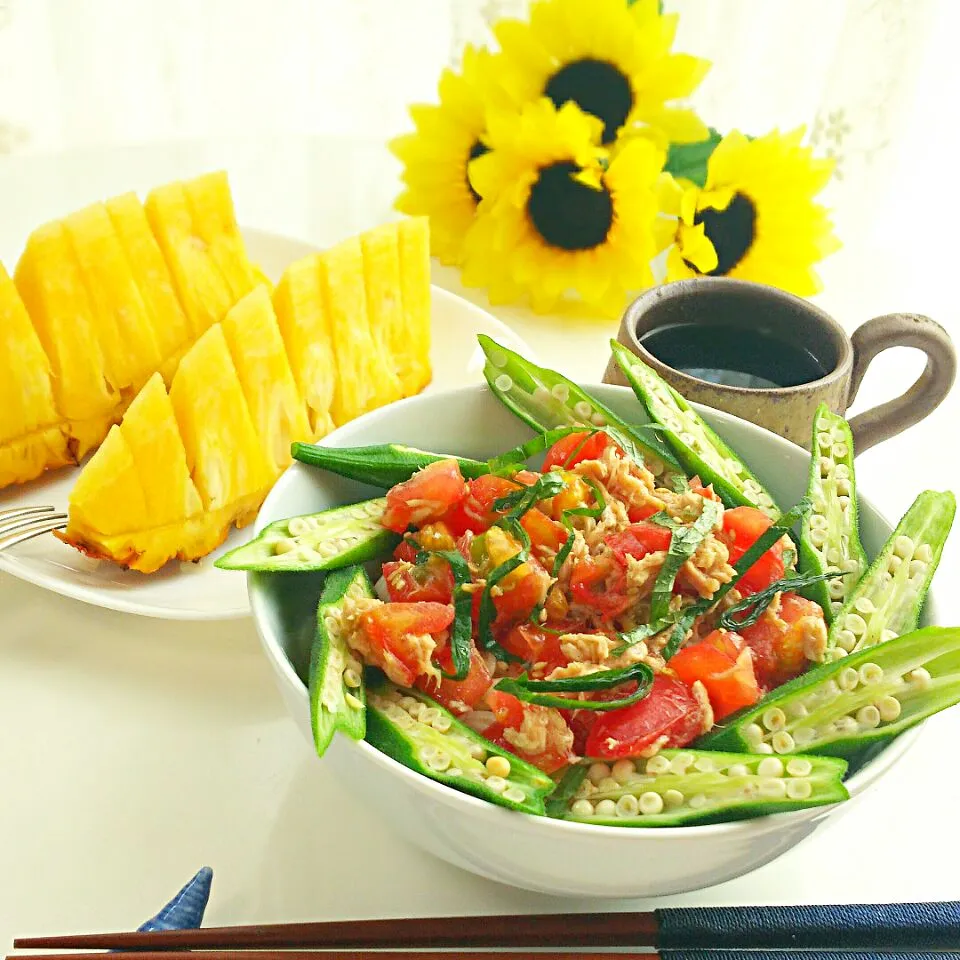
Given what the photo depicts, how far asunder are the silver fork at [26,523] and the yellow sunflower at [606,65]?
1.07 m

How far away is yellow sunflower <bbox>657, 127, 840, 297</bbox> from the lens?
1.80 metres

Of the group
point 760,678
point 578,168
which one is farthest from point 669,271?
point 760,678

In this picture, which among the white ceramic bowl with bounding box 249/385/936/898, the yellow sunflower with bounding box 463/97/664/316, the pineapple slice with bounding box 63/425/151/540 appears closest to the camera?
the white ceramic bowl with bounding box 249/385/936/898

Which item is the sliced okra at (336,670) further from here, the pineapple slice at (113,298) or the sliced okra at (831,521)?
the pineapple slice at (113,298)

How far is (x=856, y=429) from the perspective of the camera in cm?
128

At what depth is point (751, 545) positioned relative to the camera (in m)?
1.01

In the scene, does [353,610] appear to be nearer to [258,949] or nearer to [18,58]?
[258,949]

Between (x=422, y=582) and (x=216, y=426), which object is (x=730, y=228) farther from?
(x=422, y=582)

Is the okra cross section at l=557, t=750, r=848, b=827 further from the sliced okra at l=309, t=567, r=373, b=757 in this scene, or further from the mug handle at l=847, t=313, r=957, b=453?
the mug handle at l=847, t=313, r=957, b=453

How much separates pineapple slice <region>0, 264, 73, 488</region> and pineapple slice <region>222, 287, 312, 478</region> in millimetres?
247

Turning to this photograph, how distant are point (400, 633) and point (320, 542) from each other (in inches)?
5.8

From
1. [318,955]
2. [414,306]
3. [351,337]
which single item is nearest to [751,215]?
[414,306]

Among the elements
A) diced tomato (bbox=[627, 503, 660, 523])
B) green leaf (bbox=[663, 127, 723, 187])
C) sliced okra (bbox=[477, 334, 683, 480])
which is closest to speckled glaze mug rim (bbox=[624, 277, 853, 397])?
sliced okra (bbox=[477, 334, 683, 480])

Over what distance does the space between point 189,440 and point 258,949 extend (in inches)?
25.1
